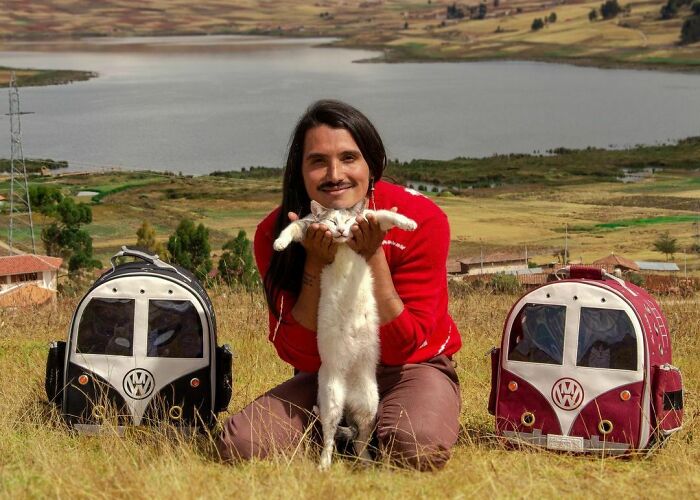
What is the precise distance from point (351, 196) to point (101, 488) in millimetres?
1347

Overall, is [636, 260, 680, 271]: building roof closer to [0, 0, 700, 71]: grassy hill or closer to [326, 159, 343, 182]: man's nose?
[326, 159, 343, 182]: man's nose

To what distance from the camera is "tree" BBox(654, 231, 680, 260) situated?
91.7 ft

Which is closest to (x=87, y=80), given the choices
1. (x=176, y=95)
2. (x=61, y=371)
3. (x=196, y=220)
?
(x=176, y=95)

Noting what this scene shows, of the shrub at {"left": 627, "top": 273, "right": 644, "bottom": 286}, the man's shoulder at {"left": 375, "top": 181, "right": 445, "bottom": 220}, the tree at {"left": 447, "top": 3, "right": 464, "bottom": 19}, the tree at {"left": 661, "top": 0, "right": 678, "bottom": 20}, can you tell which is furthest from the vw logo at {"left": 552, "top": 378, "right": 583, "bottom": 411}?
the tree at {"left": 447, "top": 3, "right": 464, "bottom": 19}

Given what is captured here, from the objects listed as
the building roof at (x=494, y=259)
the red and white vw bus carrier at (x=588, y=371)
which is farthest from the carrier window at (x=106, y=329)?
the building roof at (x=494, y=259)

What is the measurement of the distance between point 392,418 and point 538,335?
0.65 metres

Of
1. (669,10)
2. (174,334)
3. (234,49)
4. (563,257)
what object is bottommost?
(563,257)

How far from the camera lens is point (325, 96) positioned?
85.1 m

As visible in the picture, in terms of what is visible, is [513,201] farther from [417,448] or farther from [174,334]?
[417,448]

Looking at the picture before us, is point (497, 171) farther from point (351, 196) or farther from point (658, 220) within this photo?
point (351, 196)

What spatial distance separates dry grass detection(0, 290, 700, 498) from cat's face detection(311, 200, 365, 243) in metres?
0.76

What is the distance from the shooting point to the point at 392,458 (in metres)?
3.47

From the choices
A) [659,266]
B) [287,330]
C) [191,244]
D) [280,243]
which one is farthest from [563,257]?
[280,243]

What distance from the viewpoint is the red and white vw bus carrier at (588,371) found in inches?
140
